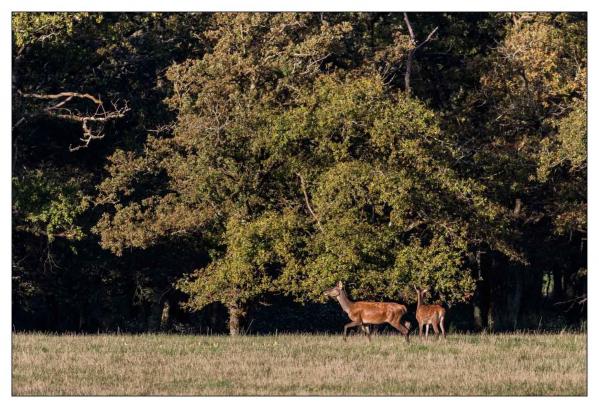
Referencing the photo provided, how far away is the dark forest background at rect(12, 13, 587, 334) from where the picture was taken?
33719mm

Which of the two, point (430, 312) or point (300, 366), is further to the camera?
point (430, 312)

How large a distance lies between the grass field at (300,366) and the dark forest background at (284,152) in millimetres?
4331

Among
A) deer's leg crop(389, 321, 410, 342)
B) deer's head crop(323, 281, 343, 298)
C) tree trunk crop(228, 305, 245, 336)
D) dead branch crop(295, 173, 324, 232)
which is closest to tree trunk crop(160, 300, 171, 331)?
tree trunk crop(228, 305, 245, 336)

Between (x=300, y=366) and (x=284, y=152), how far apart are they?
11934 mm

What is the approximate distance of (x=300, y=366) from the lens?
23.4m

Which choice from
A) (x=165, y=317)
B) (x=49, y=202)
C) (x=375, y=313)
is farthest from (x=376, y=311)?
(x=165, y=317)

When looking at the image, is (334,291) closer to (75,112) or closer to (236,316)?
(236,316)

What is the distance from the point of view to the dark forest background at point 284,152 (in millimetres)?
33719

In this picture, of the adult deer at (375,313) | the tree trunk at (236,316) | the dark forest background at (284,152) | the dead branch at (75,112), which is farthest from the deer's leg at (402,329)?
the dead branch at (75,112)

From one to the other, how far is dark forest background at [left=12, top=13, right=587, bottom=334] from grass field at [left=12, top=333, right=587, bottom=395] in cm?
433

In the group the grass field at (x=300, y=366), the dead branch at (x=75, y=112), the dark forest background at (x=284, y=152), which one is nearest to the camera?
the grass field at (x=300, y=366)

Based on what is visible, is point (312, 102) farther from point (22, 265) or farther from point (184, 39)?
point (22, 265)

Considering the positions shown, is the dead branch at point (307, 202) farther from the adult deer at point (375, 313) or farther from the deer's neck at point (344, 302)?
the adult deer at point (375, 313)

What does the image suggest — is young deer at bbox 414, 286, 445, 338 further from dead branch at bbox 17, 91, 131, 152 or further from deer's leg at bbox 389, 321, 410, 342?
dead branch at bbox 17, 91, 131, 152
